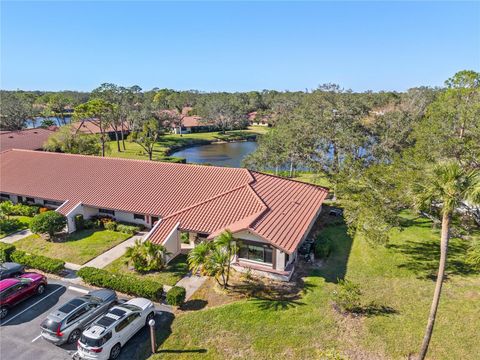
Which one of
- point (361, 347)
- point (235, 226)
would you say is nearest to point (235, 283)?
point (235, 226)

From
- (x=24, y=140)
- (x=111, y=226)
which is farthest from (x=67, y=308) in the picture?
(x=24, y=140)

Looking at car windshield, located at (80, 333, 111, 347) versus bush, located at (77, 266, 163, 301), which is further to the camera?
bush, located at (77, 266, 163, 301)

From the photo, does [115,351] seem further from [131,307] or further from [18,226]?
[18,226]

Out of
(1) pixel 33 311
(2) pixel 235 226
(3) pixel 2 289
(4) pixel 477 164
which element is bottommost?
(1) pixel 33 311

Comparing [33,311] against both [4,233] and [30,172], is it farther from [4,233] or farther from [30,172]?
[30,172]

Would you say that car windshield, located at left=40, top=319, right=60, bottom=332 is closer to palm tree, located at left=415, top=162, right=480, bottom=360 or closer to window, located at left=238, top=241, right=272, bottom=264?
window, located at left=238, top=241, right=272, bottom=264

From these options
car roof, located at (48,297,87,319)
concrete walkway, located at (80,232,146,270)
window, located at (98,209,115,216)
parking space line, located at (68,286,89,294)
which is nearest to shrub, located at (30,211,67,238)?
window, located at (98,209,115,216)
